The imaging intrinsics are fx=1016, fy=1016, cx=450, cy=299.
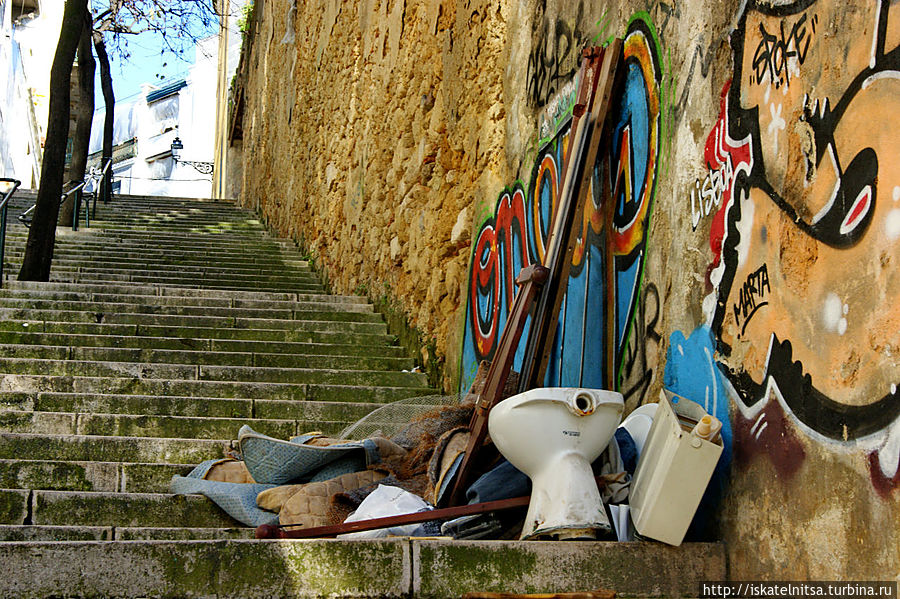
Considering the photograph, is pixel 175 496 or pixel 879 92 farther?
pixel 175 496

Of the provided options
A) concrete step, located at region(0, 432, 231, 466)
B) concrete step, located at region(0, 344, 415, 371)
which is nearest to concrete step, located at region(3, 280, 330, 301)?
concrete step, located at region(0, 344, 415, 371)

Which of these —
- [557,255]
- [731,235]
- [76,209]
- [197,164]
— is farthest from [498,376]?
[197,164]

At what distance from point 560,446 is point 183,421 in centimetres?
268

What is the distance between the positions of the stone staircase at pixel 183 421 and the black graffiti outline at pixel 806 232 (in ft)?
1.61

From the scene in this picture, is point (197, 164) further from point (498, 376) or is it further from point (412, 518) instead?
point (412, 518)

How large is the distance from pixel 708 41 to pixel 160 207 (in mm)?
13260

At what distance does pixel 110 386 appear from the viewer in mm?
5520

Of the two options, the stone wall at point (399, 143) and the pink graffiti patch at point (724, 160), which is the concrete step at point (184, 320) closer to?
the stone wall at point (399, 143)

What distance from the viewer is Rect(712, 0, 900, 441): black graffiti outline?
2.17 m

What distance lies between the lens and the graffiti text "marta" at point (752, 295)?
8.61ft

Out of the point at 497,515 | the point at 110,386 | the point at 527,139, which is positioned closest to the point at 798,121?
the point at 497,515

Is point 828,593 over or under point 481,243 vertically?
under

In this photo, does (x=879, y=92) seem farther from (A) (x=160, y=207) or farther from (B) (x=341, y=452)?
(A) (x=160, y=207)

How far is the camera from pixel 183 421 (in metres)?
4.95
